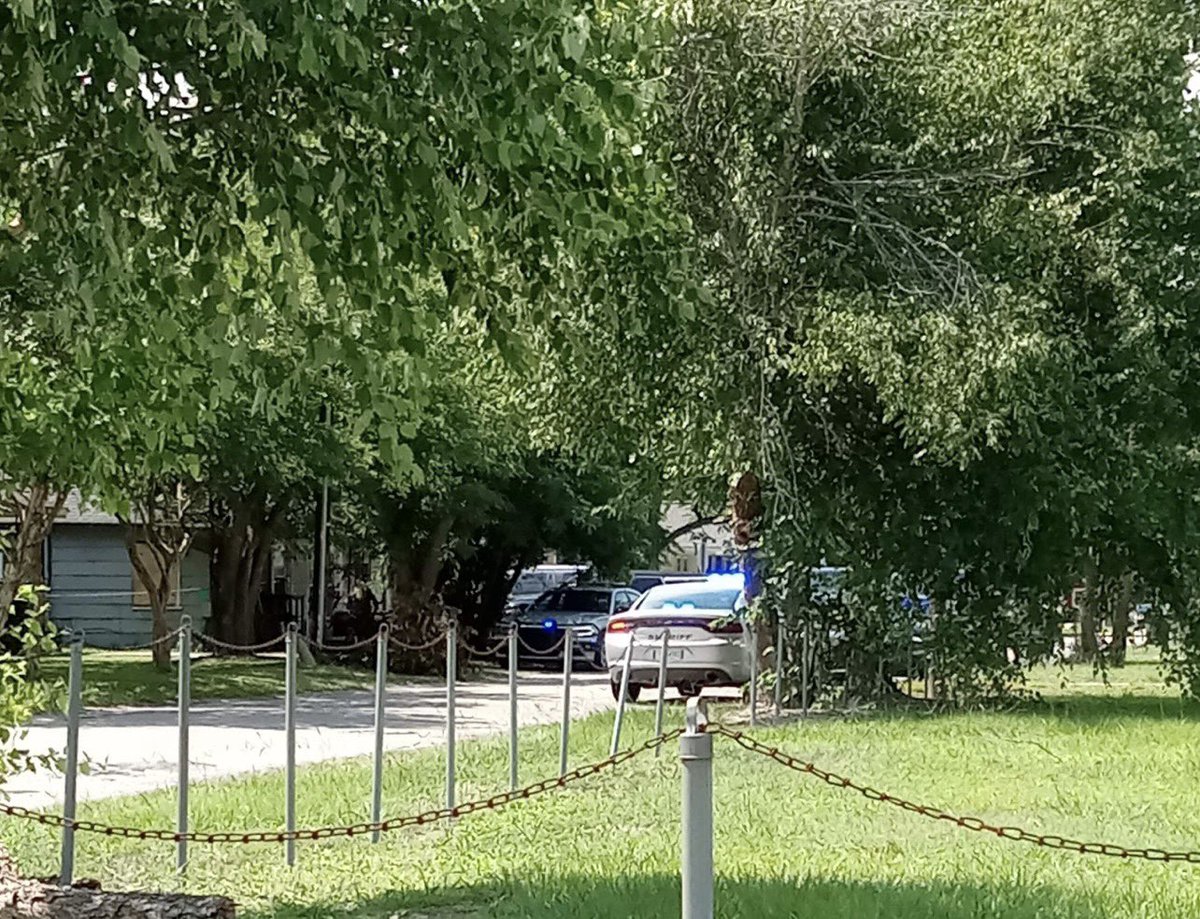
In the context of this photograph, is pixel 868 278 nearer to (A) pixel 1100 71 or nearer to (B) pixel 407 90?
(A) pixel 1100 71

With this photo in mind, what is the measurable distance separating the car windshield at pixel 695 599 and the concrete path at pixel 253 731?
4.89 ft

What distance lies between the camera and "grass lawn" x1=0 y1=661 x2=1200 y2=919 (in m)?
7.87

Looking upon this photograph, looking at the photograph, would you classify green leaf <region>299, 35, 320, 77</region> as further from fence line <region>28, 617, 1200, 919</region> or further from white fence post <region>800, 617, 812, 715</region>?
white fence post <region>800, 617, 812, 715</region>

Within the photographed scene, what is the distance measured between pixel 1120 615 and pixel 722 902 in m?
15.1

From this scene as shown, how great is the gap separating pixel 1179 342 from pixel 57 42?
14667 millimetres

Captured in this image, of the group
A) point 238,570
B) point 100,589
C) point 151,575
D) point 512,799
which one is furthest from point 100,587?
point 512,799

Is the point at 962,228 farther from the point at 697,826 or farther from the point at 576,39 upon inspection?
the point at 697,826

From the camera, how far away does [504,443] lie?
96.4 feet

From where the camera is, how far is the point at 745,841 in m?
9.62

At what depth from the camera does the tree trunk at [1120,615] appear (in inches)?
796

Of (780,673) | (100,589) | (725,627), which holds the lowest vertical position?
(780,673)

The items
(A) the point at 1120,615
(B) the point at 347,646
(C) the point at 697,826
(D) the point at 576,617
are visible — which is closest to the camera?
(C) the point at 697,826

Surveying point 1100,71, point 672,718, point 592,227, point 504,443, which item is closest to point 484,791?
point 672,718

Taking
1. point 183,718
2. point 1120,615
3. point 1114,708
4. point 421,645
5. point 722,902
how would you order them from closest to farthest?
point 722,902 < point 183,718 < point 1114,708 < point 1120,615 < point 421,645
